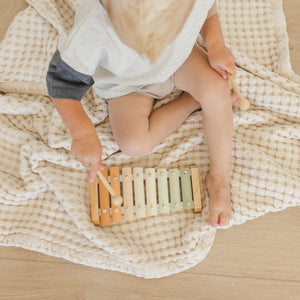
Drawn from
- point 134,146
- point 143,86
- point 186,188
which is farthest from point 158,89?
point 186,188

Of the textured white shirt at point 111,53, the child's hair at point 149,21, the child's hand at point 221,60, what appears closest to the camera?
the child's hair at point 149,21

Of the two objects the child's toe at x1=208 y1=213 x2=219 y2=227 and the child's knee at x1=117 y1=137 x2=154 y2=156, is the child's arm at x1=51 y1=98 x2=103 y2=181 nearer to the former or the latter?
the child's knee at x1=117 y1=137 x2=154 y2=156

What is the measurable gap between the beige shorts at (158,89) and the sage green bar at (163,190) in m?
0.18

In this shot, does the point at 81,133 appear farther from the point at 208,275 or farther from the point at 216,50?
the point at 208,275

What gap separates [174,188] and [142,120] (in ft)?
0.59

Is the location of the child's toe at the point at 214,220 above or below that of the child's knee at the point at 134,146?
below

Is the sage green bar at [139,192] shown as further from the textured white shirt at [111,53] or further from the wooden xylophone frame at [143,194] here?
the textured white shirt at [111,53]

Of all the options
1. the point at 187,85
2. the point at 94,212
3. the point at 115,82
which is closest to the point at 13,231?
the point at 94,212

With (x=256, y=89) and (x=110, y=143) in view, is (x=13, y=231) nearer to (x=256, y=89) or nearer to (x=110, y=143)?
(x=110, y=143)

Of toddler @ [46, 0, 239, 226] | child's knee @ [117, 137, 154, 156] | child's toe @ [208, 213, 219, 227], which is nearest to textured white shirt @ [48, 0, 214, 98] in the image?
toddler @ [46, 0, 239, 226]

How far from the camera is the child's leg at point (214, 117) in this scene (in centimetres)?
75

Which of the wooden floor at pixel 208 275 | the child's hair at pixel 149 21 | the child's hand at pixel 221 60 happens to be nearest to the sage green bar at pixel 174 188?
the wooden floor at pixel 208 275

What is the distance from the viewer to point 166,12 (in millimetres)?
421

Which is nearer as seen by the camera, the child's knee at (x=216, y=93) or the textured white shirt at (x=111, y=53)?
the textured white shirt at (x=111, y=53)
